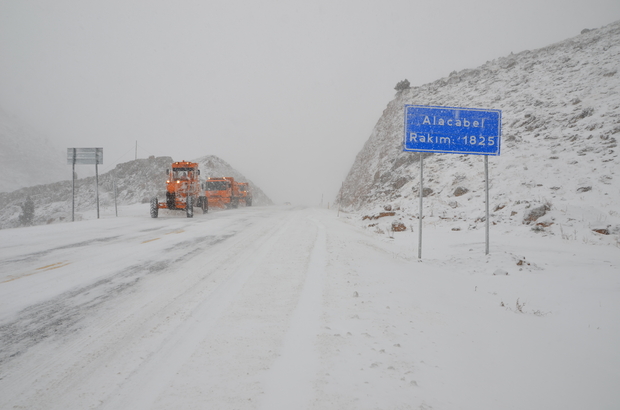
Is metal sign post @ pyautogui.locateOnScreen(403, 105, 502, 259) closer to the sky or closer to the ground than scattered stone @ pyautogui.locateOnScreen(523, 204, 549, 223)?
closer to the sky

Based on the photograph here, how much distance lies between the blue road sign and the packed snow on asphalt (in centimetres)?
314

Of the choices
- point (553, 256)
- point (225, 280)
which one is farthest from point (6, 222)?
point (553, 256)

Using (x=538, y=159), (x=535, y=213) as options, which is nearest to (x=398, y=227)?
(x=535, y=213)

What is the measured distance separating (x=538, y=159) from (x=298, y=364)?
1566 centimetres

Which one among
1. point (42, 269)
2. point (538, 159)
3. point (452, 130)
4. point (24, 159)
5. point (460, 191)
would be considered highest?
point (24, 159)

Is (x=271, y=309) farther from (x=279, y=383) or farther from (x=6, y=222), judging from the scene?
(x=6, y=222)

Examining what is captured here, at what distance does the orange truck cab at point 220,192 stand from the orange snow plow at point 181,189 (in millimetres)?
8110

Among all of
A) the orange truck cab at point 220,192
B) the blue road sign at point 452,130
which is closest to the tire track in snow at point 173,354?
the blue road sign at point 452,130

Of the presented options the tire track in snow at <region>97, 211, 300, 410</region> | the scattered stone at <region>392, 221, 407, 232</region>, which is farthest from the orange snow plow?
the tire track in snow at <region>97, 211, 300, 410</region>


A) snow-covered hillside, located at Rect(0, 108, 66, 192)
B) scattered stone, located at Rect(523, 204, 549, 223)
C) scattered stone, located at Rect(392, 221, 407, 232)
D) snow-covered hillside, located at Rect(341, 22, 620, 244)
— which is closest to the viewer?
scattered stone, located at Rect(523, 204, 549, 223)

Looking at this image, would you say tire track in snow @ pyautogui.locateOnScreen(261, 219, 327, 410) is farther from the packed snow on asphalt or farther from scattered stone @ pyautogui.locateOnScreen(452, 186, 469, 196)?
scattered stone @ pyautogui.locateOnScreen(452, 186, 469, 196)

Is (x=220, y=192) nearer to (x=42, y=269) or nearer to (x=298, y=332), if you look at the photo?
(x=42, y=269)

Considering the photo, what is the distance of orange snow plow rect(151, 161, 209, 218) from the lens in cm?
1590

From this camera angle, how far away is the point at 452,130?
7.46 meters
